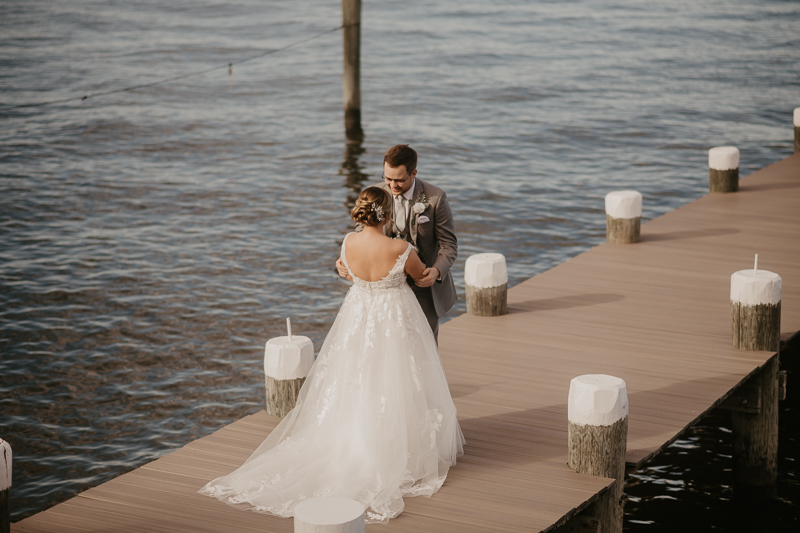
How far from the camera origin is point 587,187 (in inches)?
771

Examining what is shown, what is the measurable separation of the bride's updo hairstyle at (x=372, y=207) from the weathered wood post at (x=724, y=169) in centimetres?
1018

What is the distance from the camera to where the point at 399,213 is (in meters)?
7.17

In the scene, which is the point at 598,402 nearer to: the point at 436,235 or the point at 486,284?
the point at 436,235

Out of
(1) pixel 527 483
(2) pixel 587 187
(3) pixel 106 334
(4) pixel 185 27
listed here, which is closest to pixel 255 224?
(3) pixel 106 334

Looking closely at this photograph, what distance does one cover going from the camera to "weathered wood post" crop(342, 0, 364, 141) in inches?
826

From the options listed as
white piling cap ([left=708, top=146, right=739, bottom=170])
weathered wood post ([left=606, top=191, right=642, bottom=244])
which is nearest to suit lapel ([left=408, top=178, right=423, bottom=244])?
weathered wood post ([left=606, top=191, right=642, bottom=244])

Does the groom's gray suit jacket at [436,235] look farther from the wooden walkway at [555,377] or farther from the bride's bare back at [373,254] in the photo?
the wooden walkway at [555,377]

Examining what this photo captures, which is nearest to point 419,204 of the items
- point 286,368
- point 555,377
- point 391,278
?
point 391,278

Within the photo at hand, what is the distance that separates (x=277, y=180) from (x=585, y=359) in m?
12.0

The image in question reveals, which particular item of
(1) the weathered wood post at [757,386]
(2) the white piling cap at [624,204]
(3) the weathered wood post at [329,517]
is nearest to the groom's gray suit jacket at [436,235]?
(3) the weathered wood post at [329,517]

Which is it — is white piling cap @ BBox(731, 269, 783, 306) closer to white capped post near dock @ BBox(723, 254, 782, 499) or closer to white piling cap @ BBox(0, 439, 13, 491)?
white capped post near dock @ BBox(723, 254, 782, 499)

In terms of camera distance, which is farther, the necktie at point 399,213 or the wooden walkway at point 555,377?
the necktie at point 399,213

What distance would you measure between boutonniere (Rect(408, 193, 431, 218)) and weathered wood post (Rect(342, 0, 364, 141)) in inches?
559

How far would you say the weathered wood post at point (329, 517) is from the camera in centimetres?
514
